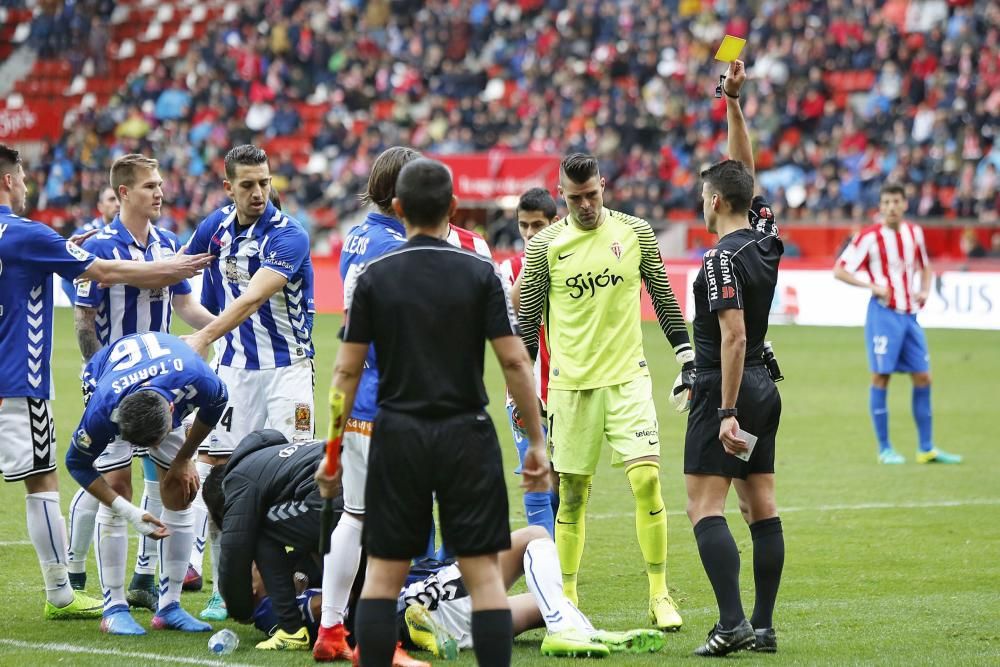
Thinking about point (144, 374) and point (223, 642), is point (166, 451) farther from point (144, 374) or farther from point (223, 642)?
point (223, 642)

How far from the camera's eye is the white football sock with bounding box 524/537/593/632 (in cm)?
632

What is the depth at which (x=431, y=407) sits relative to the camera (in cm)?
509

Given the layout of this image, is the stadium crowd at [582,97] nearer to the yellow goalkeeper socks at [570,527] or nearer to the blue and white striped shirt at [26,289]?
the yellow goalkeeper socks at [570,527]

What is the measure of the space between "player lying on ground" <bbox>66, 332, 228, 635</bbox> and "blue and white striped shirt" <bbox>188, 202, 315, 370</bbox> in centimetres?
82

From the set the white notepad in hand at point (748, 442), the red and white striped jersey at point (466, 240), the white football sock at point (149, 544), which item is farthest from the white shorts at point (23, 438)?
the white notepad in hand at point (748, 442)

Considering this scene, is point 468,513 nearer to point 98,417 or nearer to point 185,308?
point 98,417

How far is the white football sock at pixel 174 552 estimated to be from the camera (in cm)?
698

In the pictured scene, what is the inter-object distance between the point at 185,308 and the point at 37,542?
168cm

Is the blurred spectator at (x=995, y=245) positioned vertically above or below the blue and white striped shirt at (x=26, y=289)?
above

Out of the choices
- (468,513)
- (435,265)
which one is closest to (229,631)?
(468,513)

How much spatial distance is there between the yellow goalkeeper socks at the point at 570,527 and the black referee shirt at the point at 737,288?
3.50 feet

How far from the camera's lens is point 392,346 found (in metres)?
5.10

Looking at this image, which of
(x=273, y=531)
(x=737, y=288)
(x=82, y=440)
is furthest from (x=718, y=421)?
(x=82, y=440)

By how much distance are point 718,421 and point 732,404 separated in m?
0.18
